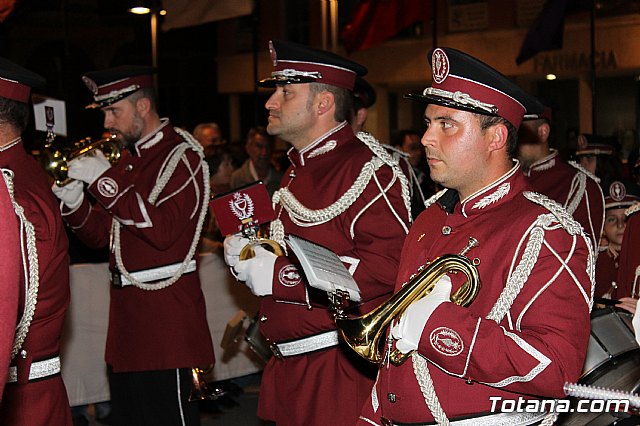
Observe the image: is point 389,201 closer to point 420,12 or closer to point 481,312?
point 481,312

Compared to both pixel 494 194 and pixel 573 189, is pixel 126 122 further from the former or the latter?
pixel 494 194

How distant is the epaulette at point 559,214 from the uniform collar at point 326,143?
144 cm

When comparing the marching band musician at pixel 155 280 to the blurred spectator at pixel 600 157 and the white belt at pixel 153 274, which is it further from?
the blurred spectator at pixel 600 157

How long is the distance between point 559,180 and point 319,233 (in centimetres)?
255

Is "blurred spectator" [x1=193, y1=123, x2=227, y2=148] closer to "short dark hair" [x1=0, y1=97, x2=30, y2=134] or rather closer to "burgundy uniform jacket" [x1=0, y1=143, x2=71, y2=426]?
"short dark hair" [x1=0, y1=97, x2=30, y2=134]

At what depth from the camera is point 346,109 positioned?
13.6ft

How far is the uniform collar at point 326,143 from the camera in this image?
405cm

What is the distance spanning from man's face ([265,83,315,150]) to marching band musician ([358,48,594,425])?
3.76 feet

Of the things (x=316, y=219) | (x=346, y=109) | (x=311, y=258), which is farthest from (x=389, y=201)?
(x=311, y=258)

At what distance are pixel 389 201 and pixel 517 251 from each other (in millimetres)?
1257

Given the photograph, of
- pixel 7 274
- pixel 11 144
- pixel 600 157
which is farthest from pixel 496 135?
pixel 600 157

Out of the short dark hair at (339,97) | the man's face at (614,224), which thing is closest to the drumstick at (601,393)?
the short dark hair at (339,97)

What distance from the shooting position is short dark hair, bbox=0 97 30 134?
366 centimetres

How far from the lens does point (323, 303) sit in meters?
3.60
